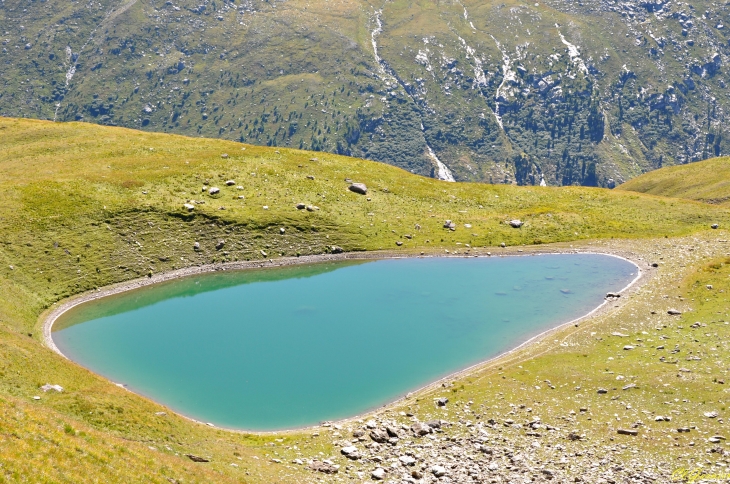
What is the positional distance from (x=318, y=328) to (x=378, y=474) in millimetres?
27410

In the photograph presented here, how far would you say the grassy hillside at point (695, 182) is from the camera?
128 metres

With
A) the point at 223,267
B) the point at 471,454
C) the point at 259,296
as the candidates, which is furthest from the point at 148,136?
the point at 471,454

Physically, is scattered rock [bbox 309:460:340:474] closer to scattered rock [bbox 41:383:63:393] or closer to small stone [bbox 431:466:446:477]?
small stone [bbox 431:466:446:477]

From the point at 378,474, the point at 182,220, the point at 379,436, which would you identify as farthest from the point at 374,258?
the point at 378,474

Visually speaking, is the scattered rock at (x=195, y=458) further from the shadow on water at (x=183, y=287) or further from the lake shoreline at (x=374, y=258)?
the shadow on water at (x=183, y=287)

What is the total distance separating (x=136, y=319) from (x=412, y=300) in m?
28.0

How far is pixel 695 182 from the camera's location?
140000 millimetres

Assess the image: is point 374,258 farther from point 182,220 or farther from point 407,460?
point 407,460

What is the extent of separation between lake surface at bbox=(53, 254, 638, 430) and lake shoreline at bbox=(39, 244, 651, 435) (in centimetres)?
90

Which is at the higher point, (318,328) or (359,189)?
(359,189)

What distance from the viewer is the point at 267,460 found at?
3759cm

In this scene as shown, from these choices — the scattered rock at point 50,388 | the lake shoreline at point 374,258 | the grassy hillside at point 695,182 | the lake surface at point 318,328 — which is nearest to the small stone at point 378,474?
the lake shoreline at point 374,258

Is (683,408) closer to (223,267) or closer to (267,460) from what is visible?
(267,460)

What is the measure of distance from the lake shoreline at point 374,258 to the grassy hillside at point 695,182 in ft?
175
